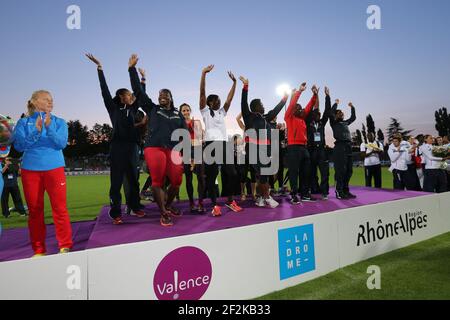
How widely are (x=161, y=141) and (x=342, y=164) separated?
3995mm

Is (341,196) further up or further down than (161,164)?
further down

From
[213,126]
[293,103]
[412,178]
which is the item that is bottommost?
[412,178]

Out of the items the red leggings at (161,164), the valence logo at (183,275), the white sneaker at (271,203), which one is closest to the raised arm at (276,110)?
the white sneaker at (271,203)

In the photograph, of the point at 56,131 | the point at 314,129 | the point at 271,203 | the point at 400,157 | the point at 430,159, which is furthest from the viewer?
the point at 400,157

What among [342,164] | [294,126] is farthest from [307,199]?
[294,126]

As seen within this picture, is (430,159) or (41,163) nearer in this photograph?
(41,163)

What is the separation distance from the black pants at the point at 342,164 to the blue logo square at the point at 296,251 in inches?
122

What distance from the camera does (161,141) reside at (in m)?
3.88

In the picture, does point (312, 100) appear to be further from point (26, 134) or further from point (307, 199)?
point (26, 134)

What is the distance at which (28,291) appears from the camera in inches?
83.0

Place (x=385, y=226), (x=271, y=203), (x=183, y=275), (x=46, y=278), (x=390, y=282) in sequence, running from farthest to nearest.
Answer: (x=271, y=203) → (x=385, y=226) → (x=390, y=282) → (x=183, y=275) → (x=46, y=278)

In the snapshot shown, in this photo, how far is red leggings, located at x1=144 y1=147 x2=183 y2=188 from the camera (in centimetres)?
388
